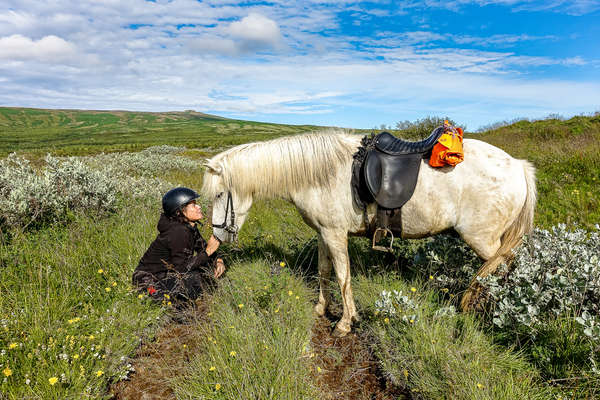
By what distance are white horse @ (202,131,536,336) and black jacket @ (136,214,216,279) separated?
45 cm

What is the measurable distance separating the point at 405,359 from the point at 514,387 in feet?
2.65

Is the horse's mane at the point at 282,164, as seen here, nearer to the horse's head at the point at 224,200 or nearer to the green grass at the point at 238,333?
the horse's head at the point at 224,200

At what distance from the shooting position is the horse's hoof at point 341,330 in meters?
3.55

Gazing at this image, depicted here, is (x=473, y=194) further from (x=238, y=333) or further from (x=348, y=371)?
(x=238, y=333)

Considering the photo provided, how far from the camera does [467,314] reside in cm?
319

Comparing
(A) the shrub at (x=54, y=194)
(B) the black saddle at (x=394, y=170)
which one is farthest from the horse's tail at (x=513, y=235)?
(A) the shrub at (x=54, y=194)

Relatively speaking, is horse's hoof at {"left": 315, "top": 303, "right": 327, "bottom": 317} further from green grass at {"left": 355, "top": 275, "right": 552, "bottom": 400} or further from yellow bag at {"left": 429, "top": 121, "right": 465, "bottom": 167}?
yellow bag at {"left": 429, "top": 121, "right": 465, "bottom": 167}

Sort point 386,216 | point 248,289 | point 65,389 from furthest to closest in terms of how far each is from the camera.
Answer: point 248,289
point 386,216
point 65,389

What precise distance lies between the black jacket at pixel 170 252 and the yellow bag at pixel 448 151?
3023 millimetres

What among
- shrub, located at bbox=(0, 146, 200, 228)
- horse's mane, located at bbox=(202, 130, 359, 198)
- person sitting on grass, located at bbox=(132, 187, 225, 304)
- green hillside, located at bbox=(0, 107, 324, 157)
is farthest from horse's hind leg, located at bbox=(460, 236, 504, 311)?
green hillside, located at bbox=(0, 107, 324, 157)

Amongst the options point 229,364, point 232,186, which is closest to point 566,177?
point 232,186

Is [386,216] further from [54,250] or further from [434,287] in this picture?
[54,250]

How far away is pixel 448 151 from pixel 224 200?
2606mm

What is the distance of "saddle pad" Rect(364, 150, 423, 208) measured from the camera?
3174 mm
